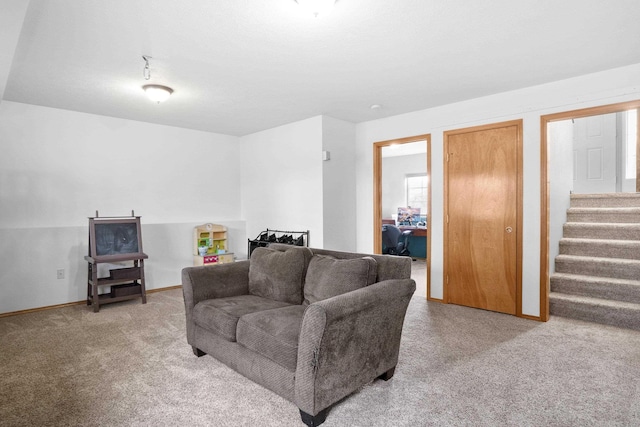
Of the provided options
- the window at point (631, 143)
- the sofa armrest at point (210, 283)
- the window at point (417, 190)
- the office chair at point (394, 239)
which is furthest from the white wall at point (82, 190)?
the window at point (631, 143)

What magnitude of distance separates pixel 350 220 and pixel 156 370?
127 inches

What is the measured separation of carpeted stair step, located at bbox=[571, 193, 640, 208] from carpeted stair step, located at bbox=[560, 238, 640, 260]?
0.75 metres

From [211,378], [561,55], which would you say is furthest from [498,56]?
[211,378]

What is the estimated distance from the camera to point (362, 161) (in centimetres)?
518

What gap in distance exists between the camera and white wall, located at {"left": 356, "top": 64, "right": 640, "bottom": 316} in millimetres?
3316

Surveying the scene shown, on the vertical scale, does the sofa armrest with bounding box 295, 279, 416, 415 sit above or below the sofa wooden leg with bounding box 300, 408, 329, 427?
above

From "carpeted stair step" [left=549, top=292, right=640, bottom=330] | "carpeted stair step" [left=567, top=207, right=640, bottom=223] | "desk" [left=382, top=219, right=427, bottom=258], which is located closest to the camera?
"carpeted stair step" [left=549, top=292, right=640, bottom=330]

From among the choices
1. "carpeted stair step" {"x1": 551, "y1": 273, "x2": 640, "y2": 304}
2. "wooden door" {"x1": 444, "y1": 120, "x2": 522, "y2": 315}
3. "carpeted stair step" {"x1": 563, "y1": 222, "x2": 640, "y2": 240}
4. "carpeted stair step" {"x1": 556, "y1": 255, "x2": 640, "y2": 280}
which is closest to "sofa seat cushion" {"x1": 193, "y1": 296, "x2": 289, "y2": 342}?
"wooden door" {"x1": 444, "y1": 120, "x2": 522, "y2": 315}

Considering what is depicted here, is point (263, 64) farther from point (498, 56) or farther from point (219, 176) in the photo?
point (219, 176)

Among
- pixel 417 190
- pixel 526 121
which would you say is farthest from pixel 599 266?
pixel 417 190

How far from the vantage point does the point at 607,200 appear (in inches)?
187

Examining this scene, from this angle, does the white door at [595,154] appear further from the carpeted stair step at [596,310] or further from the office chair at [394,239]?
the office chair at [394,239]

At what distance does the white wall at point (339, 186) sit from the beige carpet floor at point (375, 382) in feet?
6.04

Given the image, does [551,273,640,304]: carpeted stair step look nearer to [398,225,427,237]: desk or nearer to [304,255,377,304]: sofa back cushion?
[304,255,377,304]: sofa back cushion
